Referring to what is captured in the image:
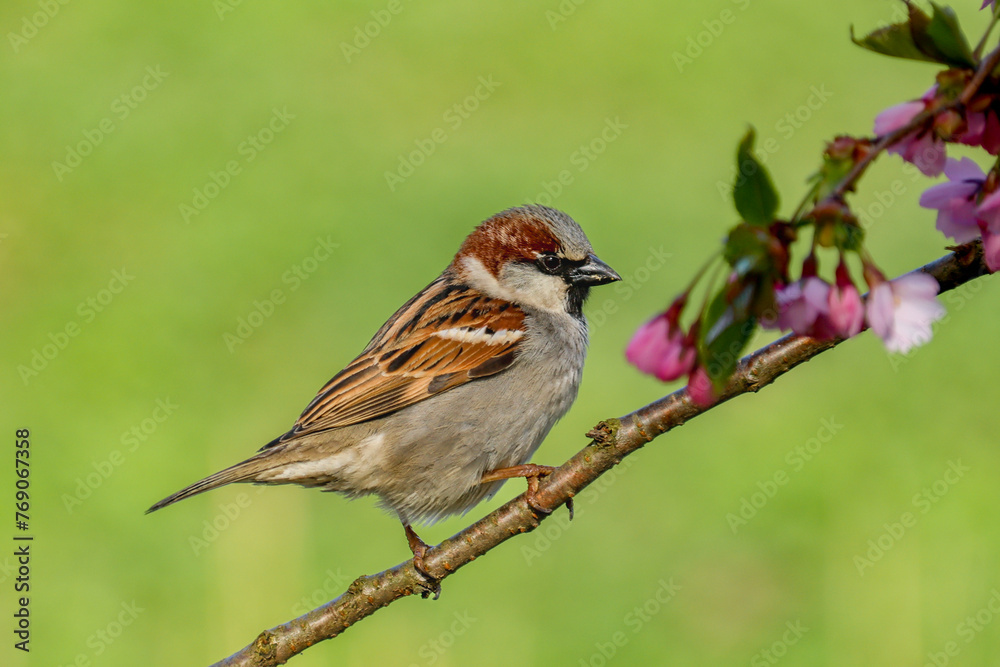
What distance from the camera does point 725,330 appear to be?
88cm

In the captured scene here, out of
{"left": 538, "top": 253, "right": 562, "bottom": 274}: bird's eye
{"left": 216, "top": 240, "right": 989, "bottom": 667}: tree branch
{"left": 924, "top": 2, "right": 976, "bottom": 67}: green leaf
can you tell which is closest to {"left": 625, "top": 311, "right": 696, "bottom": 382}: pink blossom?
{"left": 216, "top": 240, "right": 989, "bottom": 667}: tree branch

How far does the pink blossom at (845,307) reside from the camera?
909 mm

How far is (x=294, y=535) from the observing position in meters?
3.96

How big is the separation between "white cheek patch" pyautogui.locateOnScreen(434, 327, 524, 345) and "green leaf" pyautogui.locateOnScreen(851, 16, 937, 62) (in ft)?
6.10

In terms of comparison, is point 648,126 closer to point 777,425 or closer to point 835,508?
point 777,425

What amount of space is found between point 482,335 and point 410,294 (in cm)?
227

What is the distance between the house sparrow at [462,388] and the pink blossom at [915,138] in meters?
1.65

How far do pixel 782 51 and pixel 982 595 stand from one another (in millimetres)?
4412

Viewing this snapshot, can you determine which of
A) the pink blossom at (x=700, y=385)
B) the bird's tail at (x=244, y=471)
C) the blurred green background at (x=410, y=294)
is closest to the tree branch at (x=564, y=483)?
the pink blossom at (x=700, y=385)

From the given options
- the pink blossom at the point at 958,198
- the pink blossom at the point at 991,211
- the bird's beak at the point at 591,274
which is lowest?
the pink blossom at the point at 991,211

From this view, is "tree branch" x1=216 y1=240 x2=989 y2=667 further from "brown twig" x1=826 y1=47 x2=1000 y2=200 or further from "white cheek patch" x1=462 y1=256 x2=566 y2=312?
"white cheek patch" x1=462 y1=256 x2=566 y2=312

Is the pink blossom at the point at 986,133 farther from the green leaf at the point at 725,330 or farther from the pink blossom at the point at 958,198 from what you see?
the green leaf at the point at 725,330

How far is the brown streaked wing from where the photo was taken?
279 centimetres

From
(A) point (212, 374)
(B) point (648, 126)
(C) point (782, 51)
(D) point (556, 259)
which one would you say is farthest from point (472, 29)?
(D) point (556, 259)
